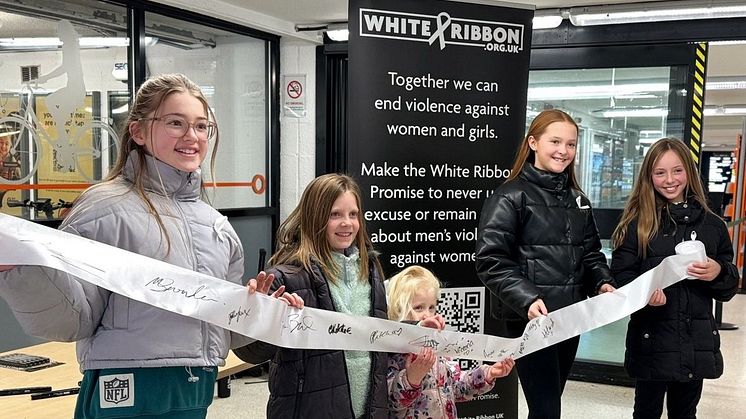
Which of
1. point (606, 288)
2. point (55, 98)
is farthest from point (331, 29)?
point (606, 288)

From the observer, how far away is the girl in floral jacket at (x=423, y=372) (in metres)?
2.08

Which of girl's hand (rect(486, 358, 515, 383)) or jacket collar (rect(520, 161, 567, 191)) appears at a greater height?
jacket collar (rect(520, 161, 567, 191))

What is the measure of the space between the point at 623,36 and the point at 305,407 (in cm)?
370

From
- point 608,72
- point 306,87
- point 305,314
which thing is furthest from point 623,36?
point 305,314

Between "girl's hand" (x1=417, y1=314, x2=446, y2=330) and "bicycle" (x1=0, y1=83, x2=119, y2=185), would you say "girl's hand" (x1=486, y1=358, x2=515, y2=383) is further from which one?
"bicycle" (x1=0, y1=83, x2=119, y2=185)

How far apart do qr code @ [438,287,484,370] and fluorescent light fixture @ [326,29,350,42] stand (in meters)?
2.56

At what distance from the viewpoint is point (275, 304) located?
1.76m

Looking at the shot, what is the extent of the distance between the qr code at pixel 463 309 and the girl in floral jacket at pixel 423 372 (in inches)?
31.8

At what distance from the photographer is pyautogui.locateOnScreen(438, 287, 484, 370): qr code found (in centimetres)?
319

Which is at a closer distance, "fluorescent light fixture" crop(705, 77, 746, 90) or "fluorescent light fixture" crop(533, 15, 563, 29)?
"fluorescent light fixture" crop(533, 15, 563, 29)

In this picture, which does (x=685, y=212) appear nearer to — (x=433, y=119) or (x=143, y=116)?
(x=433, y=119)

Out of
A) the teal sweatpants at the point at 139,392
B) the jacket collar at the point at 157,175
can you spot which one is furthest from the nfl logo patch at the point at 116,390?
the jacket collar at the point at 157,175

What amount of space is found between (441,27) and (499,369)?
5.16 feet

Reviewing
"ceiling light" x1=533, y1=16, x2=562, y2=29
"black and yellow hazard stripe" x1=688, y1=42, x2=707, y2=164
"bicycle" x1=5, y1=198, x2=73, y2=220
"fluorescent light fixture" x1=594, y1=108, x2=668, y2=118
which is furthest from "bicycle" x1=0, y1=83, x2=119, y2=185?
"black and yellow hazard stripe" x1=688, y1=42, x2=707, y2=164
